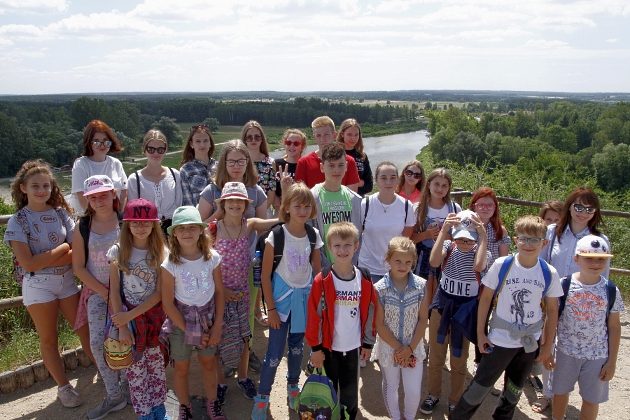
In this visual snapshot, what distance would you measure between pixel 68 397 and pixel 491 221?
348 centimetres

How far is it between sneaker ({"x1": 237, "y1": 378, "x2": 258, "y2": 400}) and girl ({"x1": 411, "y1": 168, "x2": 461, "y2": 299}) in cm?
159

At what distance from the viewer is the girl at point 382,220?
3865 millimetres

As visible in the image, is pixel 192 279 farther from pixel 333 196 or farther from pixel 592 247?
pixel 592 247

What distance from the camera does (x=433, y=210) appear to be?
394cm

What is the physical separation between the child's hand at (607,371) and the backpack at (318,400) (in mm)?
1768

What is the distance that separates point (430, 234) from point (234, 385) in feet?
6.53

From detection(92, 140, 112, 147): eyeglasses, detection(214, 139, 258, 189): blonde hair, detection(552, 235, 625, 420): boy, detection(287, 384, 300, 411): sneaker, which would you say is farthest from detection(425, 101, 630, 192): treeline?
detection(92, 140, 112, 147): eyeglasses

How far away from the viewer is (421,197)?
397cm

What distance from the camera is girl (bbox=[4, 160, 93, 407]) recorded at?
131 inches

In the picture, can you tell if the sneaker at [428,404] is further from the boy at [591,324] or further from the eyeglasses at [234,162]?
the eyeglasses at [234,162]

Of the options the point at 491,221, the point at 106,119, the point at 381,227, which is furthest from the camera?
the point at 106,119

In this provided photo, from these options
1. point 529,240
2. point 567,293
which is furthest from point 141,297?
point 567,293

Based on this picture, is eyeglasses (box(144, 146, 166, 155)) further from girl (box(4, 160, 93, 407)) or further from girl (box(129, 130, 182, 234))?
girl (box(4, 160, 93, 407))

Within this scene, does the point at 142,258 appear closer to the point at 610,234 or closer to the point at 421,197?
the point at 421,197
